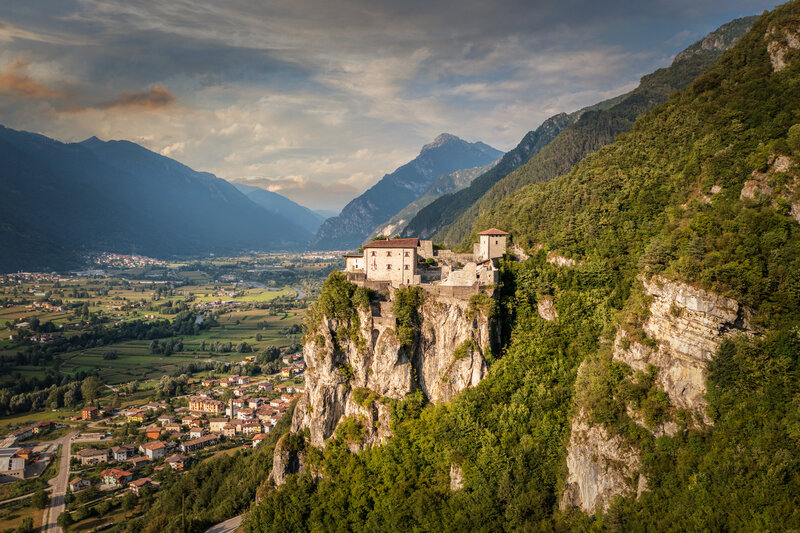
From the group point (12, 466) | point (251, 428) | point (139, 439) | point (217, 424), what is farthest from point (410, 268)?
point (12, 466)

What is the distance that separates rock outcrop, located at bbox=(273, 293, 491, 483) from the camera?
138ft

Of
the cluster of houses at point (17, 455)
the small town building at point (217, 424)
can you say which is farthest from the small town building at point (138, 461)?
the cluster of houses at point (17, 455)

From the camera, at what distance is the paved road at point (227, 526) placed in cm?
4912

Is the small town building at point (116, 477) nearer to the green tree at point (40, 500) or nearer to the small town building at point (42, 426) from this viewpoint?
the green tree at point (40, 500)

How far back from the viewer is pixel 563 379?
4097 cm

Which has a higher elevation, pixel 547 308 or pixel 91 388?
pixel 547 308

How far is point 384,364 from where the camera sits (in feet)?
142

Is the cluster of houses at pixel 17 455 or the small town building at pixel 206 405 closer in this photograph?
the cluster of houses at pixel 17 455

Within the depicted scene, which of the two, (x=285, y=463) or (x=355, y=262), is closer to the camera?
(x=285, y=463)

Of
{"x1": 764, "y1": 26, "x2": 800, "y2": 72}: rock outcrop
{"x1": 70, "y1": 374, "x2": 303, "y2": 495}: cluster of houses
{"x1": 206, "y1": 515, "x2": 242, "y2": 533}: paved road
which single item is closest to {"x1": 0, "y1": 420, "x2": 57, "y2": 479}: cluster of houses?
{"x1": 70, "y1": 374, "x2": 303, "y2": 495}: cluster of houses

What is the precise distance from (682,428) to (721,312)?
8.02 metres

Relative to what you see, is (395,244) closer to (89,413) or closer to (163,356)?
(89,413)

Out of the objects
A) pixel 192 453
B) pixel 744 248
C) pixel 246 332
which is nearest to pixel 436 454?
pixel 744 248

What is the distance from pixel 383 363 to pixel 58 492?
49080mm
